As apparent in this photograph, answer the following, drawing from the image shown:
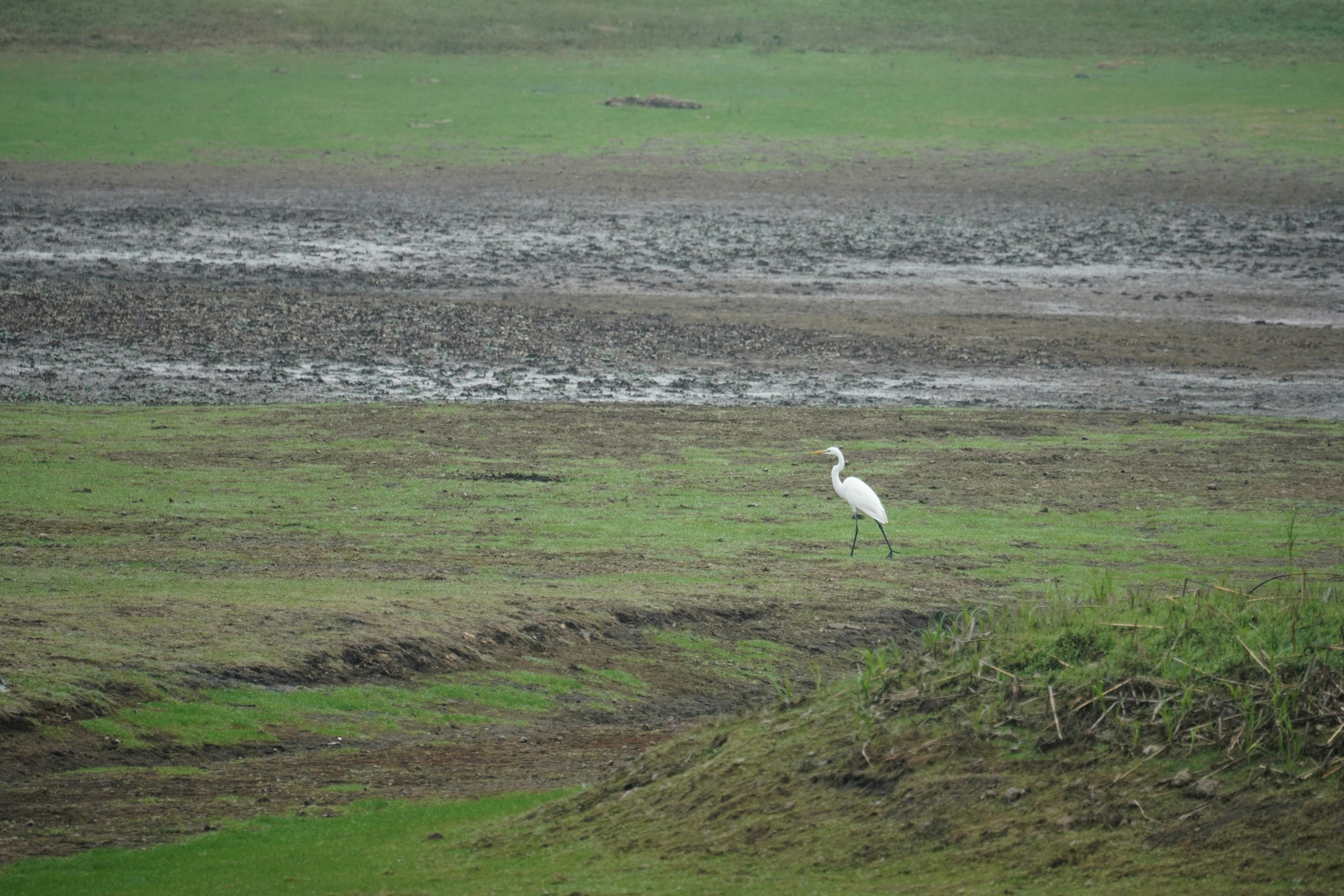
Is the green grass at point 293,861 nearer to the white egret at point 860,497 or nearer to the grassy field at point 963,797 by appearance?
the grassy field at point 963,797

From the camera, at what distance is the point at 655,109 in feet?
176

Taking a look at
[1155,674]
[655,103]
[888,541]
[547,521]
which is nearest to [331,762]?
[1155,674]

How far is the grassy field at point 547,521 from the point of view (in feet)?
44.3

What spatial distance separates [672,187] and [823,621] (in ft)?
101

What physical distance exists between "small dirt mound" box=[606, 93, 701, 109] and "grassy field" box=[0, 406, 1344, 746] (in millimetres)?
31624

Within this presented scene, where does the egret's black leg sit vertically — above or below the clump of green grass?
below

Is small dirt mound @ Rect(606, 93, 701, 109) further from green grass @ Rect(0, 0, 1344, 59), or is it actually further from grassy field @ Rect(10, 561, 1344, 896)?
grassy field @ Rect(10, 561, 1344, 896)

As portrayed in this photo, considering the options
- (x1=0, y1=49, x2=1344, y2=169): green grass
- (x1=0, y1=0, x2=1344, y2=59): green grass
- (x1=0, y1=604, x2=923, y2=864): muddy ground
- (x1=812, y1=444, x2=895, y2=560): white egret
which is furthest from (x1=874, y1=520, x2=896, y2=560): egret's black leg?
(x1=0, y1=0, x2=1344, y2=59): green grass

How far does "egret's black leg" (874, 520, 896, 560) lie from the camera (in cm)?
1708

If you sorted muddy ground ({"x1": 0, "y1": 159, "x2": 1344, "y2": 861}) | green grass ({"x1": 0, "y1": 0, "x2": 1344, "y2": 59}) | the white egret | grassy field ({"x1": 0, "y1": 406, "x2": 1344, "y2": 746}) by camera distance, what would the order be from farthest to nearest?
green grass ({"x1": 0, "y1": 0, "x2": 1344, "y2": 59}), muddy ground ({"x1": 0, "y1": 159, "x2": 1344, "y2": 861}), the white egret, grassy field ({"x1": 0, "y1": 406, "x2": 1344, "y2": 746})

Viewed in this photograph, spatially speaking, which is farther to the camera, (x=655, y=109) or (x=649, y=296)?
(x=655, y=109)

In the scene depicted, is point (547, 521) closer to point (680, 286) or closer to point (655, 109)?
point (680, 286)

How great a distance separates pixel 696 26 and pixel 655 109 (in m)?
14.9

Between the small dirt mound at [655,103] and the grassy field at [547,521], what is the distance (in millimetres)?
31624
